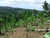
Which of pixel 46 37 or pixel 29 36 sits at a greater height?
pixel 46 37

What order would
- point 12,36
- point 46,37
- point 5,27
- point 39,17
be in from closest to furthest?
point 46,37 < point 12,36 < point 5,27 < point 39,17

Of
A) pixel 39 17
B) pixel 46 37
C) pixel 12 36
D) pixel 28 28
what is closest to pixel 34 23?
pixel 39 17

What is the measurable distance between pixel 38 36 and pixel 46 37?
6989 mm

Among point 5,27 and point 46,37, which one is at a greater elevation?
point 46,37

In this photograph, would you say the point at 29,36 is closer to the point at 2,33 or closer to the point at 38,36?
the point at 38,36

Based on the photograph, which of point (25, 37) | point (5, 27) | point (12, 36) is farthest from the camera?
point (5, 27)

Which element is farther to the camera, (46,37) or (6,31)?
(6,31)

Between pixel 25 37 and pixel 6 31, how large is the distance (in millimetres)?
2250

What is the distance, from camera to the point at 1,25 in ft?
35.9

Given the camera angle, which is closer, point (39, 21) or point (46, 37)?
point (46, 37)

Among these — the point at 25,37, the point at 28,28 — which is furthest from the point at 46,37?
the point at 28,28

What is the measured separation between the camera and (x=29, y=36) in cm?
909

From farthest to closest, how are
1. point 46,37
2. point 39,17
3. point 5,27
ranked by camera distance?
point 39,17 < point 5,27 < point 46,37

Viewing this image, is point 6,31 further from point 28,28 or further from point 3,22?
point 28,28
